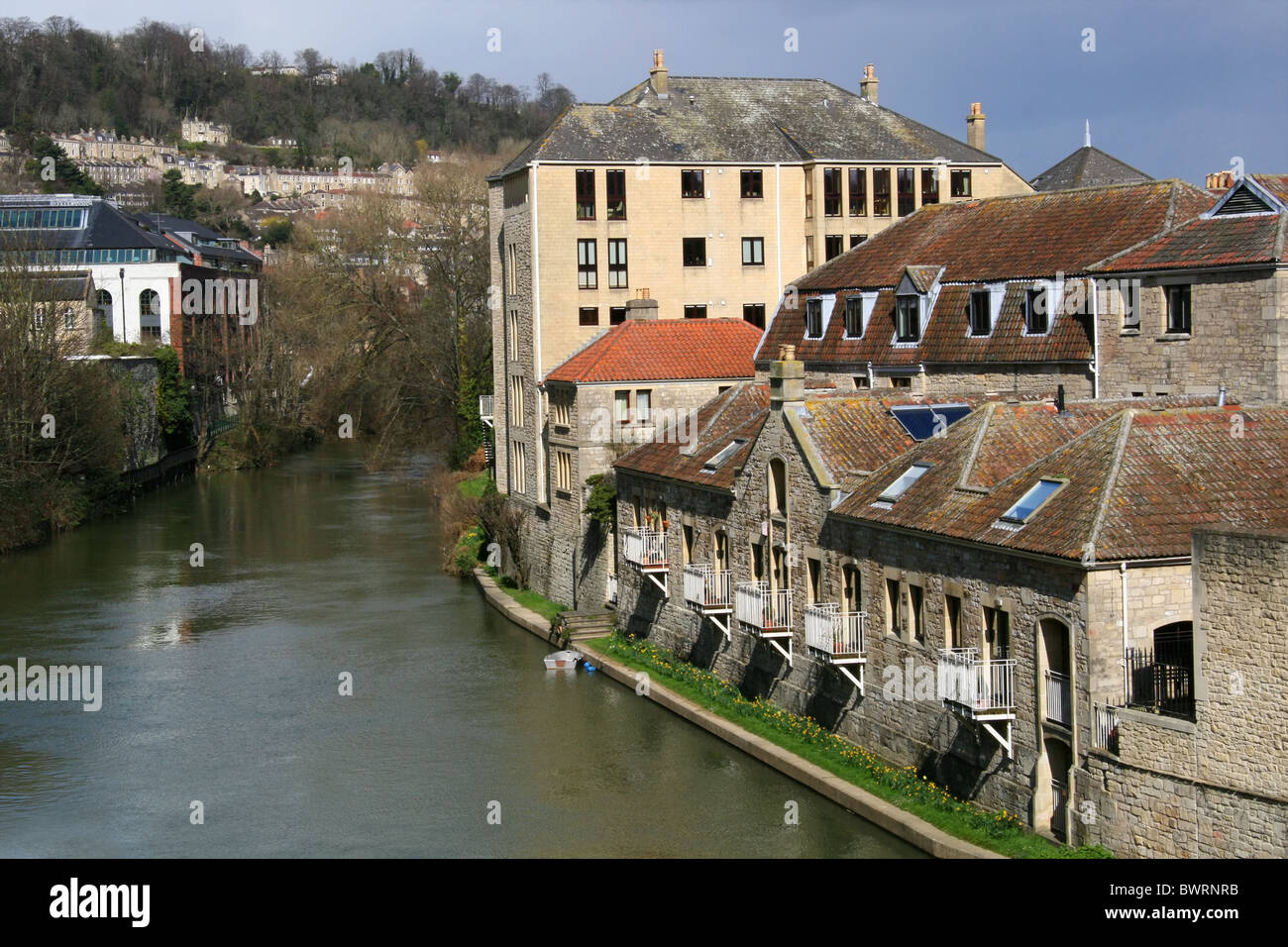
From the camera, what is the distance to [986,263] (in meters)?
30.8

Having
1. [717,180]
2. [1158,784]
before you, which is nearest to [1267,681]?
[1158,784]

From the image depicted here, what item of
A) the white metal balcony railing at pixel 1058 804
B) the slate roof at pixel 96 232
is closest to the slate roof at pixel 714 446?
the white metal balcony railing at pixel 1058 804

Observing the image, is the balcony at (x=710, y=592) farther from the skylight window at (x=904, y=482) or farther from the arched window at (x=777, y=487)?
the skylight window at (x=904, y=482)

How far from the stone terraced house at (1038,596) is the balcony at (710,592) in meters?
0.15

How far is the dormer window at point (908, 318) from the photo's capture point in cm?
3158

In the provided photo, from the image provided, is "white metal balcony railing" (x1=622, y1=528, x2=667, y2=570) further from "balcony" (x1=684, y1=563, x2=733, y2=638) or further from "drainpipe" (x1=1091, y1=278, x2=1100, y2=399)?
"drainpipe" (x1=1091, y1=278, x2=1100, y2=399)

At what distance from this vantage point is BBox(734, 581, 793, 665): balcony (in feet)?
83.9

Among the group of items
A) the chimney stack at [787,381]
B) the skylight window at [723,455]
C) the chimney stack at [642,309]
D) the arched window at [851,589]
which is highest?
the chimney stack at [642,309]

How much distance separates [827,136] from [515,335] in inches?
403

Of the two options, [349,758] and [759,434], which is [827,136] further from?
[349,758]

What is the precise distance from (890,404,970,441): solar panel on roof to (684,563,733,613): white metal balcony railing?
4.33 meters

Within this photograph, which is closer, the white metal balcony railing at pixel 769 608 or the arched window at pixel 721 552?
the white metal balcony railing at pixel 769 608

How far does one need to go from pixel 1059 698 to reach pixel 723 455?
1144 centimetres

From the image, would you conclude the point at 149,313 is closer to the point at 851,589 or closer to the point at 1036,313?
the point at 1036,313
